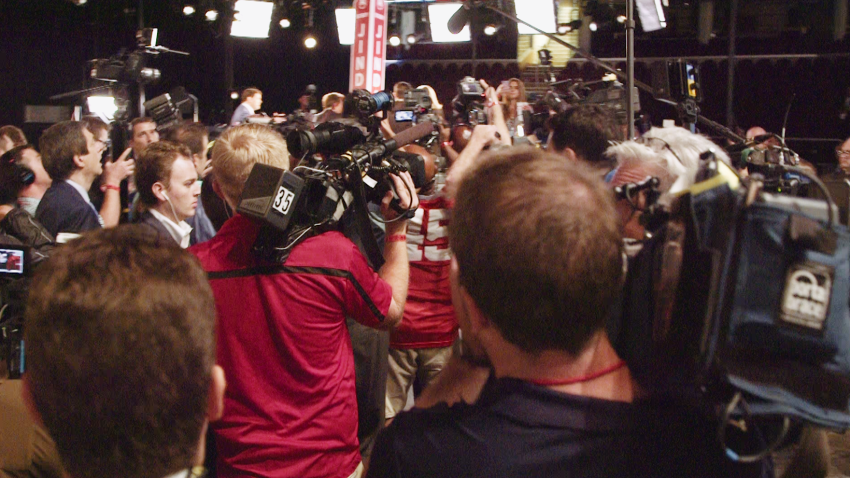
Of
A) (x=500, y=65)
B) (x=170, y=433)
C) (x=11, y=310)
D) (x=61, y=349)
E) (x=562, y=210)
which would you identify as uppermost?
(x=500, y=65)

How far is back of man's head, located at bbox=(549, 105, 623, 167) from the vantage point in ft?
8.90

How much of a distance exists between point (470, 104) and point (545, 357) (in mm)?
3000

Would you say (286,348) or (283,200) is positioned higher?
(283,200)

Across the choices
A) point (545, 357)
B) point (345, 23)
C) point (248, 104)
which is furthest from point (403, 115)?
point (345, 23)

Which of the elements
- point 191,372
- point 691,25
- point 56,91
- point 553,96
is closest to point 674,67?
point 553,96

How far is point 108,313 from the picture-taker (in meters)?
0.85

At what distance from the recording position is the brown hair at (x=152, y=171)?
9.11ft

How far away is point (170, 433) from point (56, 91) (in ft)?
43.8

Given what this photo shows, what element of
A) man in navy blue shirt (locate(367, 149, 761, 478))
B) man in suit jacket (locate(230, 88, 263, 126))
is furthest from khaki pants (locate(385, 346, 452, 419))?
man in suit jacket (locate(230, 88, 263, 126))

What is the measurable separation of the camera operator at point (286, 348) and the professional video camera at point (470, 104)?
6.82 ft

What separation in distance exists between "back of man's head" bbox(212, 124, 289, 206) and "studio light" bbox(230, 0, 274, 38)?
10.4 metres

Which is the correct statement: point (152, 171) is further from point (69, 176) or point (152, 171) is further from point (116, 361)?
point (116, 361)

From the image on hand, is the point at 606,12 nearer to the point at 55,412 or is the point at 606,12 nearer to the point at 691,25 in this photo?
the point at 691,25

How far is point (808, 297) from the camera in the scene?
797mm
